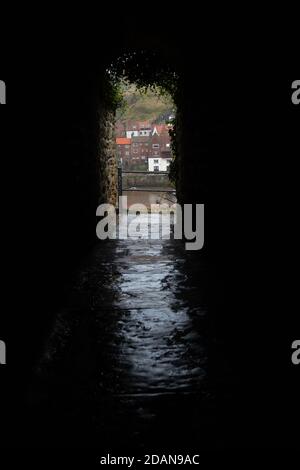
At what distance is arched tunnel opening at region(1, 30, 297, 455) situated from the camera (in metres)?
1.54

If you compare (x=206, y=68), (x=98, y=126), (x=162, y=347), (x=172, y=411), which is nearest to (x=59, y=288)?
(x=162, y=347)

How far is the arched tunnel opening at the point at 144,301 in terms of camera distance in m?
1.54

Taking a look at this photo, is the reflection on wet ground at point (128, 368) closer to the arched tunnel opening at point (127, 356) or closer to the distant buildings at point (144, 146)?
the arched tunnel opening at point (127, 356)

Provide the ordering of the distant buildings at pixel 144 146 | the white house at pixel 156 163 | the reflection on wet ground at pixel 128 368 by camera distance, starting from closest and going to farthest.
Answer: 1. the reflection on wet ground at pixel 128 368
2. the white house at pixel 156 163
3. the distant buildings at pixel 144 146

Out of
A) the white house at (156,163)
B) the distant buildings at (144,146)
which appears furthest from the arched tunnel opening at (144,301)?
the white house at (156,163)

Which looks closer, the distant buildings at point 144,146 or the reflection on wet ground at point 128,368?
the reflection on wet ground at point 128,368

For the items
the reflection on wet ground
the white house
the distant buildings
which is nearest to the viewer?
the reflection on wet ground

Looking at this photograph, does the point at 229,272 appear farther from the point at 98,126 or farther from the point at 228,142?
the point at 98,126

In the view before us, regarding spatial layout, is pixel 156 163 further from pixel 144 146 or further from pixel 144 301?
pixel 144 301

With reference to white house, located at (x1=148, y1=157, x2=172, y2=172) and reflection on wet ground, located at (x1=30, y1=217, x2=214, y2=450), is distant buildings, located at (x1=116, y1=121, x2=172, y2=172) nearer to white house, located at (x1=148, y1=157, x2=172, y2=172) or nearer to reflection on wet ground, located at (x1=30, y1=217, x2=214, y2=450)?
white house, located at (x1=148, y1=157, x2=172, y2=172)

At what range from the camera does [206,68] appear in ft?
12.4

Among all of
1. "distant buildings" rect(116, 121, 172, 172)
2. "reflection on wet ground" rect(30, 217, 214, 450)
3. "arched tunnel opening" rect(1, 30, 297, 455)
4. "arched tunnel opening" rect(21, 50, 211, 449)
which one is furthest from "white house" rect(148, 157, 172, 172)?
"reflection on wet ground" rect(30, 217, 214, 450)

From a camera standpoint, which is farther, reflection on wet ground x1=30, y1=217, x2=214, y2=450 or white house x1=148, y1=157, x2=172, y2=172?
white house x1=148, y1=157, x2=172, y2=172

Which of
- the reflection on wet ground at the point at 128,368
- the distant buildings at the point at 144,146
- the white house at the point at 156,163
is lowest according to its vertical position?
the reflection on wet ground at the point at 128,368
